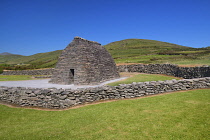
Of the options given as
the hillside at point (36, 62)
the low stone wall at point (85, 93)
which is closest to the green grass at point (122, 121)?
the low stone wall at point (85, 93)

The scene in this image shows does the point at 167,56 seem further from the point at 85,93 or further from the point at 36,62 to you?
the point at 36,62

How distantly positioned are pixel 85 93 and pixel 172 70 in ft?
68.3

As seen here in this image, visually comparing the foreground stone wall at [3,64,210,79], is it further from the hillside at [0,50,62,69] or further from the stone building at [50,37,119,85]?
the hillside at [0,50,62,69]

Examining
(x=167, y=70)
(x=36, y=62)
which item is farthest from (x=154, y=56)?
(x=36, y=62)

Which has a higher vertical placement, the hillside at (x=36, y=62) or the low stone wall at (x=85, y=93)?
the hillside at (x=36, y=62)

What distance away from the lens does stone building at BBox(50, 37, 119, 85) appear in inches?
716

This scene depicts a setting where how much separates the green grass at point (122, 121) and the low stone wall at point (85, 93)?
4.05ft

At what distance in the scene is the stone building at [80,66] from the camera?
59.7 ft

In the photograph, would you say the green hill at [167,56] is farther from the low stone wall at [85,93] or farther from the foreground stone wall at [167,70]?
the low stone wall at [85,93]

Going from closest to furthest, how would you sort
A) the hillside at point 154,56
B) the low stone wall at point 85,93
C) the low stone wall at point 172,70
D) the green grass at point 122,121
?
1. the green grass at point 122,121
2. the low stone wall at point 85,93
3. the low stone wall at point 172,70
4. the hillside at point 154,56

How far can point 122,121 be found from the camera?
8.12 m

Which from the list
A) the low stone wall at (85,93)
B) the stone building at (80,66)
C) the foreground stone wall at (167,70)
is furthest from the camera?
the foreground stone wall at (167,70)

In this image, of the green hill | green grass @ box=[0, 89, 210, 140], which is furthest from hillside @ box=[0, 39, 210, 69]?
green grass @ box=[0, 89, 210, 140]

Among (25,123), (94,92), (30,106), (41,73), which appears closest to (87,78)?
(94,92)
